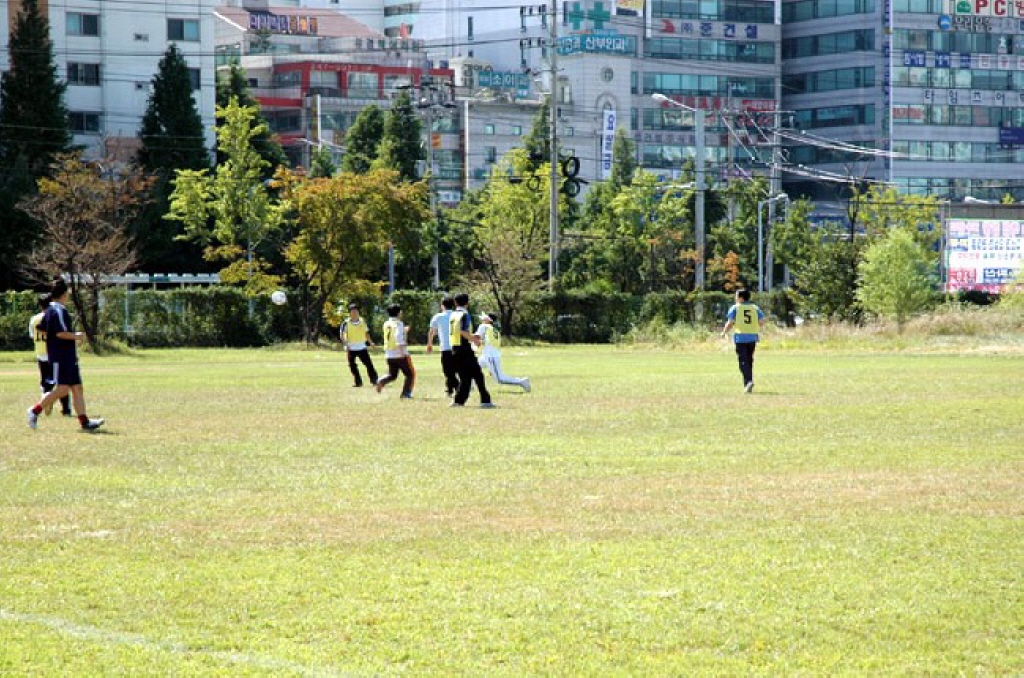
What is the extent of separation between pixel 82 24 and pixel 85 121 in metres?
5.65

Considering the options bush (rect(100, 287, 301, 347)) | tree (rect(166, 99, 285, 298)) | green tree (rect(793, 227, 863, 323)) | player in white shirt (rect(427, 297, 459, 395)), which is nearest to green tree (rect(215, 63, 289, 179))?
tree (rect(166, 99, 285, 298))

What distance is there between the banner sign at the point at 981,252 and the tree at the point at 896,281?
39.5 feet

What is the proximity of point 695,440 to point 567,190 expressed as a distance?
219ft

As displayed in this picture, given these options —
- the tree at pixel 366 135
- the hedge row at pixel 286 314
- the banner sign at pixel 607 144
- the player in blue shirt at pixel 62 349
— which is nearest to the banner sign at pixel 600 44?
the banner sign at pixel 607 144

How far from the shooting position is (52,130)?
79.6 metres

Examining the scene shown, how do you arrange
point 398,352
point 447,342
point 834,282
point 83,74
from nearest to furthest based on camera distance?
point 447,342
point 398,352
point 834,282
point 83,74

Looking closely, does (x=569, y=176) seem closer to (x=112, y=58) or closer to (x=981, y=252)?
(x=981, y=252)

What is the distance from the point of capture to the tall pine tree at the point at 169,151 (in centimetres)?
8219

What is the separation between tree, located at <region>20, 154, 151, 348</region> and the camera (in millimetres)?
53375

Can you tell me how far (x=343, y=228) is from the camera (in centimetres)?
6091

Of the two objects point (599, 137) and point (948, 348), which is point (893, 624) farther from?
point (599, 137)

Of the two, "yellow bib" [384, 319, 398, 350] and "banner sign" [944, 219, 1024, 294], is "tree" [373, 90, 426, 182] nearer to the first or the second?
"banner sign" [944, 219, 1024, 294]

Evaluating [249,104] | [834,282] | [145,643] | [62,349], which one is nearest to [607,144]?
[249,104]

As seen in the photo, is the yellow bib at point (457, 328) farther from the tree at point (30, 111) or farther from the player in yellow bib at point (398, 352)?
the tree at point (30, 111)
